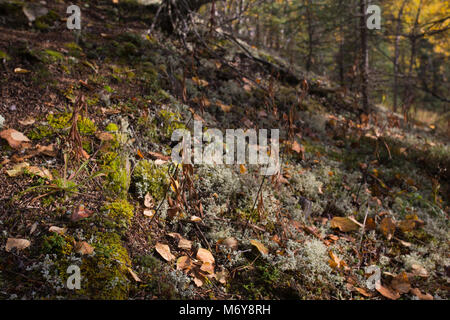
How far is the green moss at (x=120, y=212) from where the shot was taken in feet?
7.51

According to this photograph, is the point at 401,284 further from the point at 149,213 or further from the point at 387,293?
the point at 149,213

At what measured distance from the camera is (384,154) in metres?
5.18

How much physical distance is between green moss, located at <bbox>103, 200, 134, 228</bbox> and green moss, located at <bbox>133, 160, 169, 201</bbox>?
0.84 feet

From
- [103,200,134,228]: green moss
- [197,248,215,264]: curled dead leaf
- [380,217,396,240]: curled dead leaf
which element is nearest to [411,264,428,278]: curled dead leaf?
[380,217,396,240]: curled dead leaf

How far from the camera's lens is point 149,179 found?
9.20 feet

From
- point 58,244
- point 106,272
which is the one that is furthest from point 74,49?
point 106,272

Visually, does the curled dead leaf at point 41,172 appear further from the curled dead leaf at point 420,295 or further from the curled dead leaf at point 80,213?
the curled dead leaf at point 420,295

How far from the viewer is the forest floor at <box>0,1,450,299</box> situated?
2020 millimetres

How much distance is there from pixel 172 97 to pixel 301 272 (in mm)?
2982

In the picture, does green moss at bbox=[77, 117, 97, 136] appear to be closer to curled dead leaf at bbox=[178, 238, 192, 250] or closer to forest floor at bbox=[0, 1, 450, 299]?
forest floor at bbox=[0, 1, 450, 299]

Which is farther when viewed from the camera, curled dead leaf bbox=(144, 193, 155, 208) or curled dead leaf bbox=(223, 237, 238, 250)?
curled dead leaf bbox=(144, 193, 155, 208)

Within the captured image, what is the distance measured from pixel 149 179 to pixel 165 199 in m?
0.25

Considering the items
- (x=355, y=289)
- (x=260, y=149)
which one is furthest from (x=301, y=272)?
(x=260, y=149)
